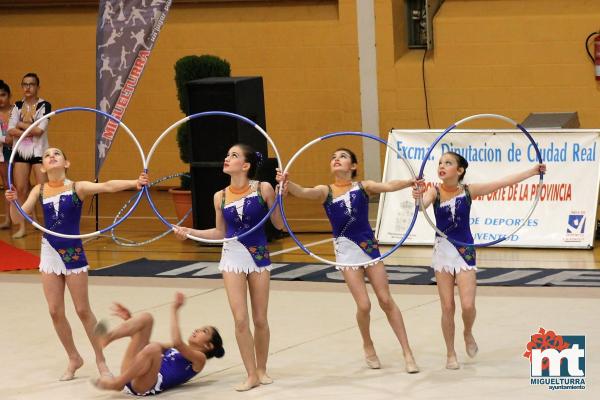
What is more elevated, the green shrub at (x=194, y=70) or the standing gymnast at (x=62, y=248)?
the green shrub at (x=194, y=70)

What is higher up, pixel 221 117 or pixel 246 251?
pixel 221 117

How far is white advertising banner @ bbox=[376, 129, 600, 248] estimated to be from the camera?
39.4 ft

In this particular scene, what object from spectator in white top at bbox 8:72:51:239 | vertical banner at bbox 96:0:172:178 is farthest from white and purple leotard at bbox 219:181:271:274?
spectator in white top at bbox 8:72:51:239

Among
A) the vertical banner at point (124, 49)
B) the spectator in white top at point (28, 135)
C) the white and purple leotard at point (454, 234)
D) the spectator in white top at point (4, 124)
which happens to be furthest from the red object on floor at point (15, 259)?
the white and purple leotard at point (454, 234)

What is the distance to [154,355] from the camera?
7223 mm

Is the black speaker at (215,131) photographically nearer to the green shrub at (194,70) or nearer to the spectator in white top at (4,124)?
the green shrub at (194,70)

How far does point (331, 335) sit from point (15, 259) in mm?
4829

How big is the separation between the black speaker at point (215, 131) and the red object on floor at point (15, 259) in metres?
1.82

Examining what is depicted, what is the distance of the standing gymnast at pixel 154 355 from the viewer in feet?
23.7

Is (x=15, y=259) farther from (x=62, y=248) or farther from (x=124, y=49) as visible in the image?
(x=62, y=248)

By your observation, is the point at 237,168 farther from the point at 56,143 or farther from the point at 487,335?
the point at 56,143

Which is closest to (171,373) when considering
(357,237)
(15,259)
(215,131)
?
(357,237)

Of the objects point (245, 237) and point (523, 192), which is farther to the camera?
point (523, 192)

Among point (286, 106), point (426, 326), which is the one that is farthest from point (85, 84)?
point (426, 326)
